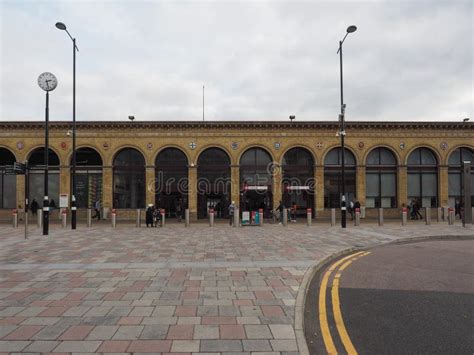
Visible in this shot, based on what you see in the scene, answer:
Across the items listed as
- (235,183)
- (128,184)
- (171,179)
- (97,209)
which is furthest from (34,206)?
(235,183)

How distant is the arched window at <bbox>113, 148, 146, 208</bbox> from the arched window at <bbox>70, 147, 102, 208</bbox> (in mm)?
1350

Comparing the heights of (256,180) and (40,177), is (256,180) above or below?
below

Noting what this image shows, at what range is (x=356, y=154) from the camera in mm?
29203

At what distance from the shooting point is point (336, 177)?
29.3 metres

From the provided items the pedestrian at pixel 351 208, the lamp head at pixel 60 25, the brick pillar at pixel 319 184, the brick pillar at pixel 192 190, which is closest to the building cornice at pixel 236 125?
the brick pillar at pixel 319 184

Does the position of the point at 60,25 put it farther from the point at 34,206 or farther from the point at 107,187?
the point at 34,206

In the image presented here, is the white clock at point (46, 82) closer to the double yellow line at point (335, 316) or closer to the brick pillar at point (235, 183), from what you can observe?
the double yellow line at point (335, 316)

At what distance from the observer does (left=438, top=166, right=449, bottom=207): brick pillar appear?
95.9ft

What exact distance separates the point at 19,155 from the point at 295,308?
29354mm

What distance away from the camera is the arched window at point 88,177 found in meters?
28.9

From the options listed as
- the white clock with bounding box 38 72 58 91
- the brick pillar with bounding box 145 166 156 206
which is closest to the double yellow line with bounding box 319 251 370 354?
the white clock with bounding box 38 72 58 91

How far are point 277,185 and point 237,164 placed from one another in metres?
3.65

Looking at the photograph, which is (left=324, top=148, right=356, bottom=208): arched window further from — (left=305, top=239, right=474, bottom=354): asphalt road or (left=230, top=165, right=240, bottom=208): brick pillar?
(left=305, top=239, right=474, bottom=354): asphalt road

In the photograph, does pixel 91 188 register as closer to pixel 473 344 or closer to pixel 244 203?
pixel 244 203
